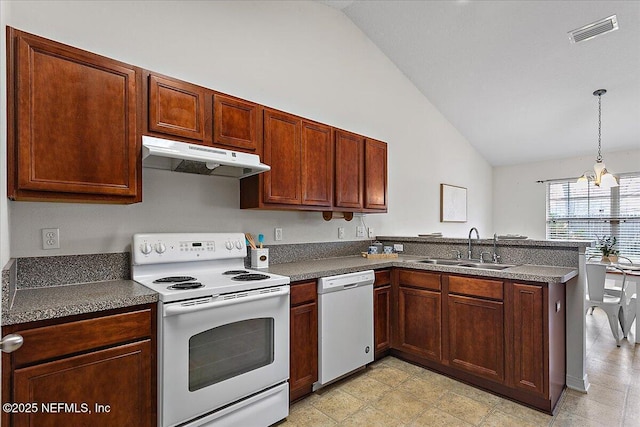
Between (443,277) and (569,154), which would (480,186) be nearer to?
(569,154)

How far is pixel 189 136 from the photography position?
7.11ft

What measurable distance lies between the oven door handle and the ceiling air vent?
366cm

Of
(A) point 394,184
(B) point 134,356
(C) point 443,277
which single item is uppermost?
(A) point 394,184

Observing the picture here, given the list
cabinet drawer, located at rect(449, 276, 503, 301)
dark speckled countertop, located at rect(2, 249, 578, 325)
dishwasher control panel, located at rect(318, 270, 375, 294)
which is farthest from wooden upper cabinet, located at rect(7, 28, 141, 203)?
cabinet drawer, located at rect(449, 276, 503, 301)

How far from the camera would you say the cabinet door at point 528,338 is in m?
2.26

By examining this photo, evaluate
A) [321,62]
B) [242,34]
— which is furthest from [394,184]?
[242,34]

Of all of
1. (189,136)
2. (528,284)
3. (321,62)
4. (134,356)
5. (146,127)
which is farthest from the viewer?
(321,62)

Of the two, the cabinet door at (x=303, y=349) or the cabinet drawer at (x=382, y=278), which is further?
the cabinet drawer at (x=382, y=278)

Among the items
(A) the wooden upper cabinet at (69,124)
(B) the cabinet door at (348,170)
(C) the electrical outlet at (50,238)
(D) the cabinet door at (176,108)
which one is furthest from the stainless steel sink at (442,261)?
(C) the electrical outlet at (50,238)

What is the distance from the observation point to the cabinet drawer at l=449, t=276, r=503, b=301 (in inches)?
96.5

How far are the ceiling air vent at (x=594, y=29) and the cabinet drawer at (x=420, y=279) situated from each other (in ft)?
9.08

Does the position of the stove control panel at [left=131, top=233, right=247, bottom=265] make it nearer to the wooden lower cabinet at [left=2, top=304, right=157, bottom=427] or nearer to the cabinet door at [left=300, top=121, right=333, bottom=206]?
the wooden lower cabinet at [left=2, top=304, right=157, bottom=427]

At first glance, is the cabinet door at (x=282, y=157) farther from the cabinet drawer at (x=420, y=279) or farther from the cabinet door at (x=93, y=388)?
the cabinet door at (x=93, y=388)

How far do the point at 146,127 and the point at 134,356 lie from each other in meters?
1.24
